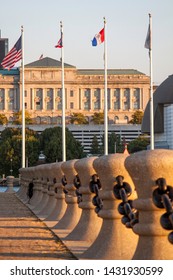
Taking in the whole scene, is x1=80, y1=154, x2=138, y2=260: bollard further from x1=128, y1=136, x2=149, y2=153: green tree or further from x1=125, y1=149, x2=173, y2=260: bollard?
x1=128, y1=136, x2=149, y2=153: green tree

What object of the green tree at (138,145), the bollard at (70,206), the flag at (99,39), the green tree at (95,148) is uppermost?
the flag at (99,39)

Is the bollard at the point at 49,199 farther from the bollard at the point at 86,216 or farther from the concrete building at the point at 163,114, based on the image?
the concrete building at the point at 163,114

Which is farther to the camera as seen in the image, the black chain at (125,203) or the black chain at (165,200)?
the black chain at (125,203)

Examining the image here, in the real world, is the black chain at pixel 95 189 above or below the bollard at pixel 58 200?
above

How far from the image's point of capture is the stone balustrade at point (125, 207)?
11070 mm

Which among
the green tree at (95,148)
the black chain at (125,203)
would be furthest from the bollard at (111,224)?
the green tree at (95,148)

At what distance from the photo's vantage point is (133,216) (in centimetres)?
1220

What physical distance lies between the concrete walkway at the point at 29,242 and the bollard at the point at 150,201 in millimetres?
3175

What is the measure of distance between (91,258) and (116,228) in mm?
527

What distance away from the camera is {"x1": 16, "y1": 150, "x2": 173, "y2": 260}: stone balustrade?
11070 mm

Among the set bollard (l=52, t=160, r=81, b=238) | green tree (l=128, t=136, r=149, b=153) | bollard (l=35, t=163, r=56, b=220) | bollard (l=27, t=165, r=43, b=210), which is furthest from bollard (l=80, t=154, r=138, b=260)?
green tree (l=128, t=136, r=149, b=153)

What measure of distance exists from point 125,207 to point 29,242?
5400 millimetres

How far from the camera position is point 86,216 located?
55.7ft

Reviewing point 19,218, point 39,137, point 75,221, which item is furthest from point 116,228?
point 39,137
